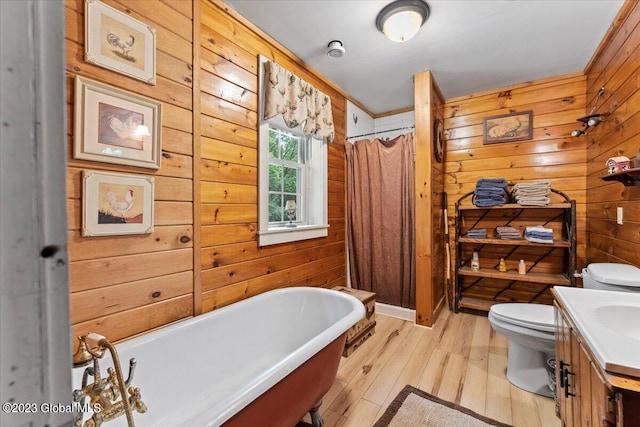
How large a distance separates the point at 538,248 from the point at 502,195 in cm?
67

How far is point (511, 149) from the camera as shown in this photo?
9.67 ft

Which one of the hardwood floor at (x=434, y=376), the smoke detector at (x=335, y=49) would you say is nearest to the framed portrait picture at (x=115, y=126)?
the smoke detector at (x=335, y=49)

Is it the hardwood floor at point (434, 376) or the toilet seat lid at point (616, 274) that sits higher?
the toilet seat lid at point (616, 274)

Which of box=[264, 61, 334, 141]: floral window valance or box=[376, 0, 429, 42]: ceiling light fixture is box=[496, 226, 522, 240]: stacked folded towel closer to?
box=[264, 61, 334, 141]: floral window valance

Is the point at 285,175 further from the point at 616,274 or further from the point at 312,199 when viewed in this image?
the point at 616,274

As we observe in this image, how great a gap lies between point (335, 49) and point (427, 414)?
2.56 meters

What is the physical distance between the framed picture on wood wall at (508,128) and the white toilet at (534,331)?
1.69 meters

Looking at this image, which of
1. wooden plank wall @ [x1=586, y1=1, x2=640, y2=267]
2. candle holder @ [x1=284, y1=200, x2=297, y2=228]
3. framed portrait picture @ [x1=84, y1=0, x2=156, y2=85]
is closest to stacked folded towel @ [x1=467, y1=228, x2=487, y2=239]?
wooden plank wall @ [x1=586, y1=1, x2=640, y2=267]

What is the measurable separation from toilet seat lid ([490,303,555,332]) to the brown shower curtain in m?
0.98

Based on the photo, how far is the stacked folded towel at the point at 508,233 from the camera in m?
2.74

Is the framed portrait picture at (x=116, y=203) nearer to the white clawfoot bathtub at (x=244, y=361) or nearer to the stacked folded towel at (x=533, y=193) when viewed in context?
the white clawfoot bathtub at (x=244, y=361)

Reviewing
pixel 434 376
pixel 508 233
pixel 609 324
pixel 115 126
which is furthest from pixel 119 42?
pixel 508 233

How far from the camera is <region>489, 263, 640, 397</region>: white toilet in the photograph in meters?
1.58

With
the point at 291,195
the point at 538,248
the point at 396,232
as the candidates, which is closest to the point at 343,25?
the point at 291,195
